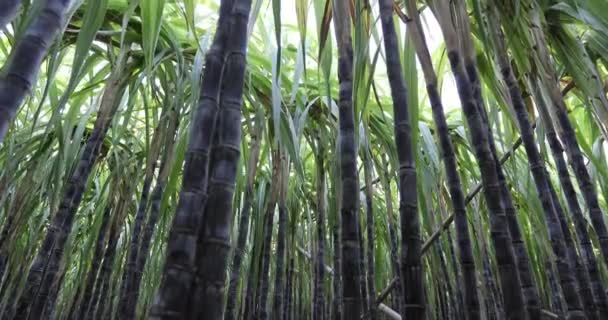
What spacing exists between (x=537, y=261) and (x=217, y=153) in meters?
4.08

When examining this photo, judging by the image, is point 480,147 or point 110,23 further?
point 110,23

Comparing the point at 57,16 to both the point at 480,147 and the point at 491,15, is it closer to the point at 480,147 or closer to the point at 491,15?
the point at 480,147

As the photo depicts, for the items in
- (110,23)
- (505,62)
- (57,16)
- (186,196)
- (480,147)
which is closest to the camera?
(186,196)

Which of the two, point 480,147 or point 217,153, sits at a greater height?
point 480,147

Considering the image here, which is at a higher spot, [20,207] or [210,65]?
[20,207]

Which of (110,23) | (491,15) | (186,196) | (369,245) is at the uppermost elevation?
(110,23)

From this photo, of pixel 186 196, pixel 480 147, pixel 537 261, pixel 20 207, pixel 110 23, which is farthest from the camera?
pixel 537 261

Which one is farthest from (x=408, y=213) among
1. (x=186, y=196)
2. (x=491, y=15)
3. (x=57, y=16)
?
(x=491, y=15)

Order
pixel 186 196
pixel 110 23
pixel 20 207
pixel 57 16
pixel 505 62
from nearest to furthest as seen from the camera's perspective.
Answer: pixel 186 196 < pixel 57 16 < pixel 505 62 < pixel 110 23 < pixel 20 207

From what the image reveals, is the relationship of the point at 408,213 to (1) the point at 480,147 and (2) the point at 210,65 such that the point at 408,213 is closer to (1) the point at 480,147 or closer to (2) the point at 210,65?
(1) the point at 480,147

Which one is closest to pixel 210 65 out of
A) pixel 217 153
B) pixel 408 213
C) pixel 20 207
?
pixel 217 153

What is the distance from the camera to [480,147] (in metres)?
0.87

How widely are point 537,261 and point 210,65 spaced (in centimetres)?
407

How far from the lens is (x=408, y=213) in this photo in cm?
72
